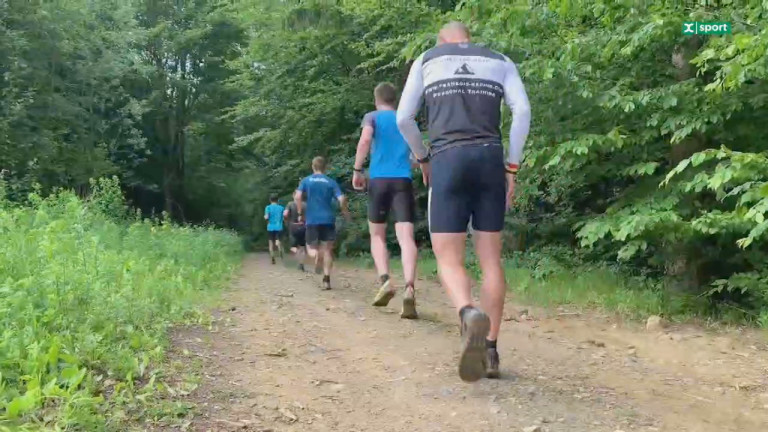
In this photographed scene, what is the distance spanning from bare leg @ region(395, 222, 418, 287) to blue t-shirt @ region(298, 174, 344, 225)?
3061 millimetres

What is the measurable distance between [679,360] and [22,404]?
3.98 metres

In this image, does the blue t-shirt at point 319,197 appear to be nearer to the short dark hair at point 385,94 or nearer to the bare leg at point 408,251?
the short dark hair at point 385,94

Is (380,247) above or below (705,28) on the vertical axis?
below

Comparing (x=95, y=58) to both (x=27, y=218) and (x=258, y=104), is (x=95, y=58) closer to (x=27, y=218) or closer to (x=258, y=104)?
(x=258, y=104)

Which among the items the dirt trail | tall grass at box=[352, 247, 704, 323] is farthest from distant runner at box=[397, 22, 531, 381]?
tall grass at box=[352, 247, 704, 323]

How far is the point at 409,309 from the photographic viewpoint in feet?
17.9

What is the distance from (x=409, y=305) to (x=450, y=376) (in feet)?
5.60

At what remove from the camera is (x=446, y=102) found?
350 centimetres

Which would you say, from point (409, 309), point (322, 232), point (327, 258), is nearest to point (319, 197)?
point (322, 232)

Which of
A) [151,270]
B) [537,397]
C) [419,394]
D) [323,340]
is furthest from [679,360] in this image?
[151,270]

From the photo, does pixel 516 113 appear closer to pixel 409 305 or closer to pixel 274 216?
pixel 409 305

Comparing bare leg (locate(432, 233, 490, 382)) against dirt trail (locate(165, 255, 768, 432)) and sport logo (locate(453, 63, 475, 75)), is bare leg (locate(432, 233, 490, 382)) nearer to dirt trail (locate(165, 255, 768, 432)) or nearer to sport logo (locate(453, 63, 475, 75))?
dirt trail (locate(165, 255, 768, 432))

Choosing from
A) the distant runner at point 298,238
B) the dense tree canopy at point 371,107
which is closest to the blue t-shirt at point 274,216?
the dense tree canopy at point 371,107

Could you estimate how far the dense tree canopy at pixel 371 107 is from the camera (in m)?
5.42
